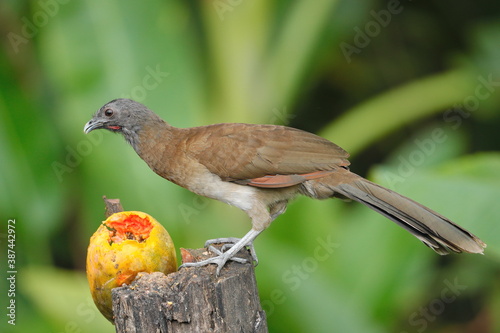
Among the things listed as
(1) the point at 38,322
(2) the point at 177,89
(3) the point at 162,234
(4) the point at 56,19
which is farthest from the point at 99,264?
(4) the point at 56,19

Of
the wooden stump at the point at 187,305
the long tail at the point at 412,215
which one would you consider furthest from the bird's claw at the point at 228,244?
the wooden stump at the point at 187,305

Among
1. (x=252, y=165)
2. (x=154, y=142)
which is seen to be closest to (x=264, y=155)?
(x=252, y=165)

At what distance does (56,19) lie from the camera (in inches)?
235

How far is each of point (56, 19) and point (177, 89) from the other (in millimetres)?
1170

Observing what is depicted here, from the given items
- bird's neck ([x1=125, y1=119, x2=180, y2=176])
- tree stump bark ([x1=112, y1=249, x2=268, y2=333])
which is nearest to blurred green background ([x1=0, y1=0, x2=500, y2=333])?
bird's neck ([x1=125, y1=119, x2=180, y2=176])

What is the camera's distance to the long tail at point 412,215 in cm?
360

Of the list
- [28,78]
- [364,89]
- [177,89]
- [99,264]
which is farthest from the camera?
[364,89]

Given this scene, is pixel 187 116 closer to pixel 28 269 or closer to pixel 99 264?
pixel 28 269

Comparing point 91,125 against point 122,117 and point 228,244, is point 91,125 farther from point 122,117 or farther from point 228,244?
point 228,244

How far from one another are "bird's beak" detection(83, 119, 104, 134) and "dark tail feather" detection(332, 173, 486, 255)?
1.32 m

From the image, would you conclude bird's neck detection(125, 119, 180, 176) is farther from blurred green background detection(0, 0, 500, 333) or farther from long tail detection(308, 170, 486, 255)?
blurred green background detection(0, 0, 500, 333)

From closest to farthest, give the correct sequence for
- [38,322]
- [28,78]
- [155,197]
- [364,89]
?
[38,322], [155,197], [28,78], [364,89]

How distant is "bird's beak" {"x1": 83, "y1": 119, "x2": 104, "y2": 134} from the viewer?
13.2 feet

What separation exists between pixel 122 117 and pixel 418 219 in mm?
1675
